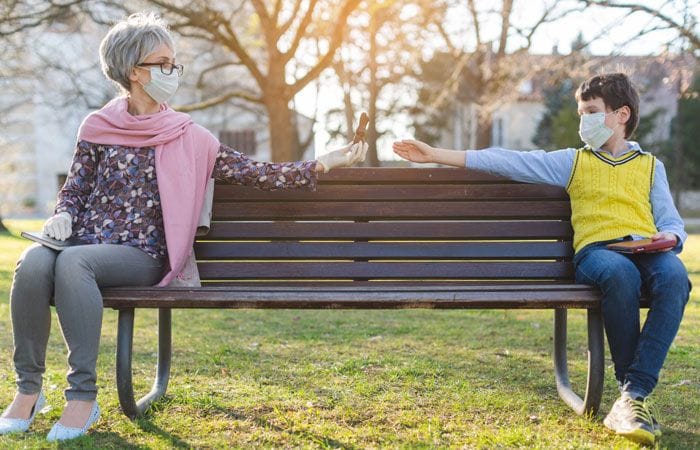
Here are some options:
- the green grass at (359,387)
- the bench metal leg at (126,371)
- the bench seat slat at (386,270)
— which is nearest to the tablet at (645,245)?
the bench seat slat at (386,270)

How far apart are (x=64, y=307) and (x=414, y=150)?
65.6 inches

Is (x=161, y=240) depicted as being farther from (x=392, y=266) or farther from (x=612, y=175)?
(x=612, y=175)

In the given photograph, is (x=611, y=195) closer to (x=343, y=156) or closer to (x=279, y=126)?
(x=343, y=156)

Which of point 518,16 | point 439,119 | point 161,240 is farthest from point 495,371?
point 439,119

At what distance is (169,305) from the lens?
3215mm

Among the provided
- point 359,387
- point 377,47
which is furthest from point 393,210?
point 377,47

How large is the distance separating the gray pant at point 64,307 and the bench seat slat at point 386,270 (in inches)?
26.3

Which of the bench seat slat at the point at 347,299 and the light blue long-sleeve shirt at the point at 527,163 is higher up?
the light blue long-sleeve shirt at the point at 527,163

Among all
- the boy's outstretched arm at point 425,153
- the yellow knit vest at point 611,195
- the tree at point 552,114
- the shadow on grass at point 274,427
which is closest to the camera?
the shadow on grass at point 274,427

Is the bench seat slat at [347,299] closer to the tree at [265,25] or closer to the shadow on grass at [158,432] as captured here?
the shadow on grass at [158,432]

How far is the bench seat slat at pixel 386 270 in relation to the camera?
3.79 metres

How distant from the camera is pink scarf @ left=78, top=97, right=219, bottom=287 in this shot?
3.45m

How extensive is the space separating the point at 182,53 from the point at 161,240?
56.3ft

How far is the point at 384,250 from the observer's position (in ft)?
12.5
